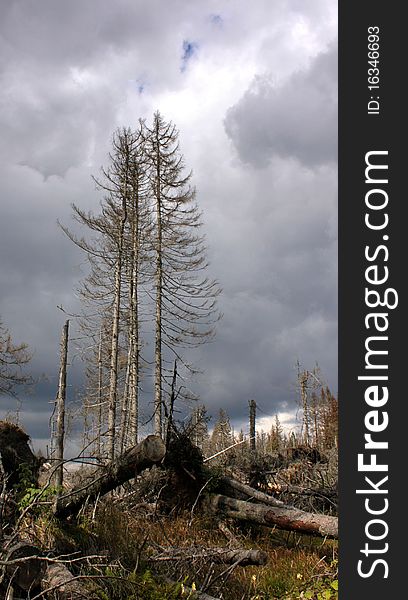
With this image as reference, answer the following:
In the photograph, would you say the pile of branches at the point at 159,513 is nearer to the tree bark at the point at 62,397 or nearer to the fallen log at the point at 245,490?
the fallen log at the point at 245,490

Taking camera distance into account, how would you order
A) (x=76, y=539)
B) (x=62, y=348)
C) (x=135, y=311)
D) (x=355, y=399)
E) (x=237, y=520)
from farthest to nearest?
(x=135, y=311), (x=62, y=348), (x=237, y=520), (x=76, y=539), (x=355, y=399)

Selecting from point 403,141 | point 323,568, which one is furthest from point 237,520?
point 403,141

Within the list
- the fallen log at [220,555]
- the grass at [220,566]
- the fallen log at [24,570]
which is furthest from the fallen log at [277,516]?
the fallen log at [24,570]

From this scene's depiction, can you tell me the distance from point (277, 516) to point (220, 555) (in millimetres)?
2544

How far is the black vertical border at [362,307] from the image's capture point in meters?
3.96

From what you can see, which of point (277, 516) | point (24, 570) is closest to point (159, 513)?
point (277, 516)

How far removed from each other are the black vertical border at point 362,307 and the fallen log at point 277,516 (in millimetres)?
4736

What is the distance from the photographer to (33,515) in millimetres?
7914

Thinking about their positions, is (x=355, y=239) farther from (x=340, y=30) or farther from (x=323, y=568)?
(x=323, y=568)

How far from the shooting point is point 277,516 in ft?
30.4

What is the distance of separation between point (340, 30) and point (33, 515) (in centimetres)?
680

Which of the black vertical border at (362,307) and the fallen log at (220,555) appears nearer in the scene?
the black vertical border at (362,307)

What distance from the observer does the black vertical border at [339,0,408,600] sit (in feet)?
13.0

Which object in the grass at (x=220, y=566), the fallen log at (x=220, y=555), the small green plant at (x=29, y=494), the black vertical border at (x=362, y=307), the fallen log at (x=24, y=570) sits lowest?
the grass at (x=220, y=566)
